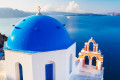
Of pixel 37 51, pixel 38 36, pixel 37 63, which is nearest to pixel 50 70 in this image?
pixel 37 63

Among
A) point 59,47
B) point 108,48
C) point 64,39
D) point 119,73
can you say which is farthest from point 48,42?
point 108,48

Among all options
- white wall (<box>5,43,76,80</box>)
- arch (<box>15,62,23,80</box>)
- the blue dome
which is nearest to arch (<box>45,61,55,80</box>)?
white wall (<box>5,43,76,80</box>)

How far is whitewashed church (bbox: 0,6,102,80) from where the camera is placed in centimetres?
558

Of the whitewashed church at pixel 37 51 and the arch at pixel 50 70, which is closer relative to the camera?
the whitewashed church at pixel 37 51

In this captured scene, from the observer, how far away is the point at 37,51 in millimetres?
5547

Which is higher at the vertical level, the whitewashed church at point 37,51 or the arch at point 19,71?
the whitewashed church at point 37,51

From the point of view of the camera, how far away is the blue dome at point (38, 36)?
5.67 meters

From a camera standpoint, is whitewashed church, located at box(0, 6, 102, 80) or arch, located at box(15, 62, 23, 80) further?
arch, located at box(15, 62, 23, 80)

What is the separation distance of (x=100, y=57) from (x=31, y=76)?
7.03 m

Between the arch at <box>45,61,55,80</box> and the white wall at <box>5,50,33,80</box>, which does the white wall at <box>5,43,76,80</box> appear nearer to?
the white wall at <box>5,50,33,80</box>

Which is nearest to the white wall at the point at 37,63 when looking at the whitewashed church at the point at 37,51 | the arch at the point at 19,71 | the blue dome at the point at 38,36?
the whitewashed church at the point at 37,51

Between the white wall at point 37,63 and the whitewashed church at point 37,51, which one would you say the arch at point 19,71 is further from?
the white wall at point 37,63

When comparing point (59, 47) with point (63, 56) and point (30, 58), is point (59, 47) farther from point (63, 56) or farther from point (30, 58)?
point (30, 58)

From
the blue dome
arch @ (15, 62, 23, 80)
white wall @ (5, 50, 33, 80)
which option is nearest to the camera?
white wall @ (5, 50, 33, 80)
